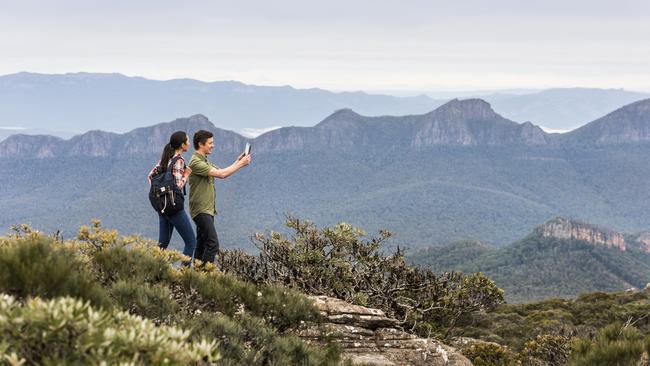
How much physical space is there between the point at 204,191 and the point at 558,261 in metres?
147

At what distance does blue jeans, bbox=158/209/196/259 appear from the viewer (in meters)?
11.0

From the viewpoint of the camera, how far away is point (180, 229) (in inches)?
433

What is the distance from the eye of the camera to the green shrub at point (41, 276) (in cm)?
471

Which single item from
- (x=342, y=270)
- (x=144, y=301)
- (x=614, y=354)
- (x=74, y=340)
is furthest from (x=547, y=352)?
(x=74, y=340)

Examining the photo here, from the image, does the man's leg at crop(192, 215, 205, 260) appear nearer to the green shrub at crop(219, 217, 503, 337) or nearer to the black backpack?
the black backpack

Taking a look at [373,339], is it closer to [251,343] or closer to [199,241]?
[251,343]

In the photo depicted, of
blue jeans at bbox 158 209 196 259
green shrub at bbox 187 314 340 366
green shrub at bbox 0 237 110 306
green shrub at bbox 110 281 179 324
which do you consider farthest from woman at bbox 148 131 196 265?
green shrub at bbox 0 237 110 306

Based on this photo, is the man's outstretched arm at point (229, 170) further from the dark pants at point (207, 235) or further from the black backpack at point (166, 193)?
the dark pants at point (207, 235)

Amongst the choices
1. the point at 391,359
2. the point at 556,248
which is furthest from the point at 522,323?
the point at 556,248

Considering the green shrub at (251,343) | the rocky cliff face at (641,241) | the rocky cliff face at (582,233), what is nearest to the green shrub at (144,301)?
the green shrub at (251,343)

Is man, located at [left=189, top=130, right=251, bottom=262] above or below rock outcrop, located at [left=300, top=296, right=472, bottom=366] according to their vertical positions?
above

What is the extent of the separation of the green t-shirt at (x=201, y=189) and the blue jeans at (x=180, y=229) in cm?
22

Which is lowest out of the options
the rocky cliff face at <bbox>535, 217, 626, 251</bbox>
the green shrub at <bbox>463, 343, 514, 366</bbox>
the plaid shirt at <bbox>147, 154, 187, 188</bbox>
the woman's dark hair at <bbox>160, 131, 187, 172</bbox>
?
the rocky cliff face at <bbox>535, 217, 626, 251</bbox>

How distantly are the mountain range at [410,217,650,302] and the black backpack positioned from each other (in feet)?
329
